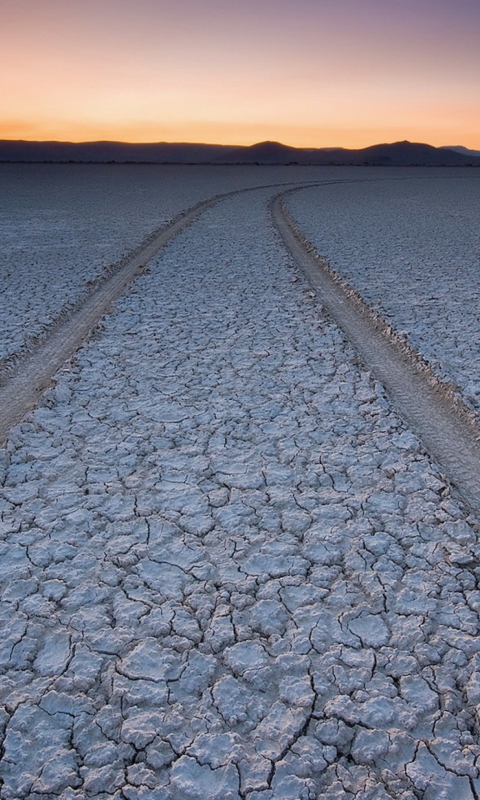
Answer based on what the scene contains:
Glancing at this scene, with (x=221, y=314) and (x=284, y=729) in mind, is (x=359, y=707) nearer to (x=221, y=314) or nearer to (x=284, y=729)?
(x=284, y=729)

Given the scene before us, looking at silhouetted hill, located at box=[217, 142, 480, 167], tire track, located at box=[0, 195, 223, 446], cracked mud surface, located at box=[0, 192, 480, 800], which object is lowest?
cracked mud surface, located at box=[0, 192, 480, 800]

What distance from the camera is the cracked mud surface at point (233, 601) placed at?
178 cm

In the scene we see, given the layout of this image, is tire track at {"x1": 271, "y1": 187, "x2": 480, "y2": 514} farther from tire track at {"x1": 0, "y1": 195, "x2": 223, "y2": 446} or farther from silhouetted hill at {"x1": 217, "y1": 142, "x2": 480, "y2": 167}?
silhouetted hill at {"x1": 217, "y1": 142, "x2": 480, "y2": 167}

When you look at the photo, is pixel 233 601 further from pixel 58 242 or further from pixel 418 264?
pixel 58 242

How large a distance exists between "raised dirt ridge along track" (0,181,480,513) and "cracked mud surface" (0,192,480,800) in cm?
17

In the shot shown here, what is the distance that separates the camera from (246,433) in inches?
146

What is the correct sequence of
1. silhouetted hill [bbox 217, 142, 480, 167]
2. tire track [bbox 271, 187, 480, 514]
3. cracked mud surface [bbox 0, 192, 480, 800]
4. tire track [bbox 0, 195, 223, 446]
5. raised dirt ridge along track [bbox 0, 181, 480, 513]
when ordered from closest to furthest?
1. cracked mud surface [bbox 0, 192, 480, 800]
2. tire track [bbox 271, 187, 480, 514]
3. raised dirt ridge along track [bbox 0, 181, 480, 513]
4. tire track [bbox 0, 195, 223, 446]
5. silhouetted hill [bbox 217, 142, 480, 167]

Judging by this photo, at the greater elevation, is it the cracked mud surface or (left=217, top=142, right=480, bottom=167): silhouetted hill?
(left=217, top=142, right=480, bottom=167): silhouetted hill

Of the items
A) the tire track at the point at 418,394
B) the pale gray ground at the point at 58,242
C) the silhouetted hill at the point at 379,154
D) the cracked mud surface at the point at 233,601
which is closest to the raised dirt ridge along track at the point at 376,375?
the tire track at the point at 418,394

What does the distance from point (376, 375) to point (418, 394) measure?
1.46 feet

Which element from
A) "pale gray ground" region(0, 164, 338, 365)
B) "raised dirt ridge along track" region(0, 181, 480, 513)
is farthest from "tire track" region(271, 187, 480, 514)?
"pale gray ground" region(0, 164, 338, 365)

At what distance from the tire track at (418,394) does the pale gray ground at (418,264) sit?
0.46 feet

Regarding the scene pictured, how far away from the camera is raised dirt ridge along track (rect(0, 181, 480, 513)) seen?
3.47m

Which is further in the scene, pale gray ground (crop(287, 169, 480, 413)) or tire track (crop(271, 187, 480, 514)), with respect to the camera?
pale gray ground (crop(287, 169, 480, 413))
